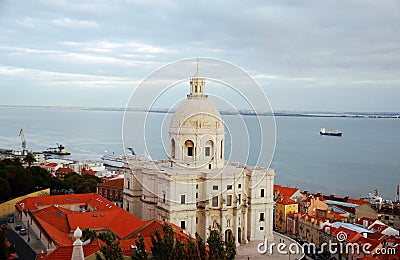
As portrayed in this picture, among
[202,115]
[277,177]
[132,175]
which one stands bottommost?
[277,177]

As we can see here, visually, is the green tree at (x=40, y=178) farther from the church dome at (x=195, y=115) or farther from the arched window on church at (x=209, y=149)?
the arched window on church at (x=209, y=149)

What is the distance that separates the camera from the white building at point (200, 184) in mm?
23453

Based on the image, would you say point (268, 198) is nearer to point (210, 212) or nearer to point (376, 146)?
point (210, 212)

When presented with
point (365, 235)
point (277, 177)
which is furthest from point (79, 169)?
point (365, 235)

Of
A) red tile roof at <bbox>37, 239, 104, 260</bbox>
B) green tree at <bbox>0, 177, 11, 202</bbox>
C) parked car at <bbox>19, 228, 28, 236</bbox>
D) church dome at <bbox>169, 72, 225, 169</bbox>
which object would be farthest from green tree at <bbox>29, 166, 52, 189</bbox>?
red tile roof at <bbox>37, 239, 104, 260</bbox>

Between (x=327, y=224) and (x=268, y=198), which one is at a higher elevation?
(x=268, y=198)

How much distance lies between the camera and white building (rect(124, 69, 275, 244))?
76.9ft

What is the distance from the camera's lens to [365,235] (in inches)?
958

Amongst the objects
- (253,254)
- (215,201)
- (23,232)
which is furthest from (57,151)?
(253,254)

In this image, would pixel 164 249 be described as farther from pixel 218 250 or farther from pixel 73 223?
pixel 73 223

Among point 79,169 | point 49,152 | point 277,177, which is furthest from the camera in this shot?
point 49,152

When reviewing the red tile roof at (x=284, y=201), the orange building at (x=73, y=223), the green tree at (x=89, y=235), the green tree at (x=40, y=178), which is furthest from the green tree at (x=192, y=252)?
the green tree at (x=40, y=178)

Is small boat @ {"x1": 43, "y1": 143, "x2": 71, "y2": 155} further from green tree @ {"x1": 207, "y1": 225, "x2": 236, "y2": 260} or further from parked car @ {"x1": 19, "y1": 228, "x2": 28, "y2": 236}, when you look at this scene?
green tree @ {"x1": 207, "y1": 225, "x2": 236, "y2": 260}

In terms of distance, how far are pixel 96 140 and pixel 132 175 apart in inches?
3387
